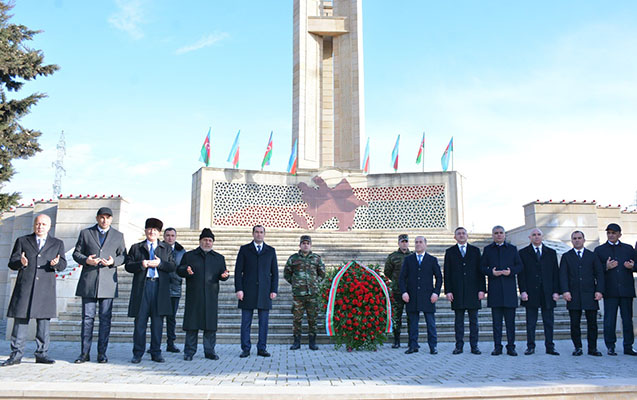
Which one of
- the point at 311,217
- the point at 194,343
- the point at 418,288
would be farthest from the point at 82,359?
the point at 311,217

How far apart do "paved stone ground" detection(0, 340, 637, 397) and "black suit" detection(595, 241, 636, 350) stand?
0.52 m

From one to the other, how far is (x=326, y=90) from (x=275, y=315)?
45.8 ft

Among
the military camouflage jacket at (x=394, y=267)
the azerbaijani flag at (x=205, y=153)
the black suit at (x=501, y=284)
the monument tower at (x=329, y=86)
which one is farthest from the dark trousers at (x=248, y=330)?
the monument tower at (x=329, y=86)

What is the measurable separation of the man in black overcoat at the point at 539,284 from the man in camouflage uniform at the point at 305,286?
9.29 feet

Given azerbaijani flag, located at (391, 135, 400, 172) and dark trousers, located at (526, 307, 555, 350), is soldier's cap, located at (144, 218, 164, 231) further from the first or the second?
azerbaijani flag, located at (391, 135, 400, 172)

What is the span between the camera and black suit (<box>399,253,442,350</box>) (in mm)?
7238

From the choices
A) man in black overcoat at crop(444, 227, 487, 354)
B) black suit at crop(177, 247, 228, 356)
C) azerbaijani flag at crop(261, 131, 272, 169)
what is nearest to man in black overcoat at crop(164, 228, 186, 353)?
black suit at crop(177, 247, 228, 356)

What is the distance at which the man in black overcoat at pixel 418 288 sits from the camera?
23.7 ft

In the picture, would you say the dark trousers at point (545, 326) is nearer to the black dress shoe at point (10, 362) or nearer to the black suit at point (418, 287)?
the black suit at point (418, 287)

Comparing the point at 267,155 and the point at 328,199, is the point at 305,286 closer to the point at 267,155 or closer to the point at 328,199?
the point at 328,199

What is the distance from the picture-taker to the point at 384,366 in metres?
5.66

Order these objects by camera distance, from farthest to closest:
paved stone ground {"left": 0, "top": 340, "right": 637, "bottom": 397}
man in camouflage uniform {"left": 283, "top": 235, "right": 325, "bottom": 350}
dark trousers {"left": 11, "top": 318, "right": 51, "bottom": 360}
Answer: man in camouflage uniform {"left": 283, "top": 235, "right": 325, "bottom": 350}
dark trousers {"left": 11, "top": 318, "right": 51, "bottom": 360}
paved stone ground {"left": 0, "top": 340, "right": 637, "bottom": 397}

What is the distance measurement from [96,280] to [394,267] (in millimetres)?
4141

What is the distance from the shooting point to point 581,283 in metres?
7.12
